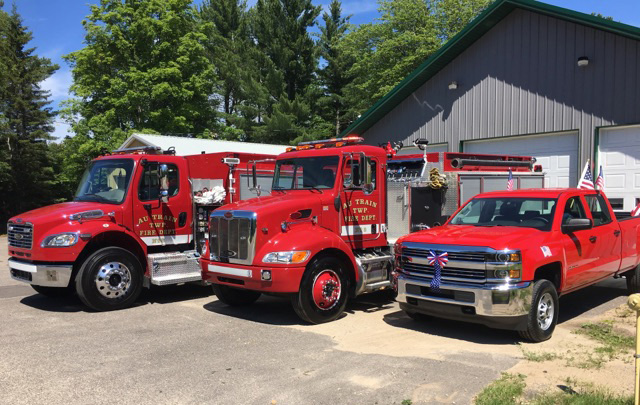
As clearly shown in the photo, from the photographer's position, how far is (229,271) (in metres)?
7.35

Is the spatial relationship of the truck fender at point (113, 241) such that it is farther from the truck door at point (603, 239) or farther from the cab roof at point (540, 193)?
the truck door at point (603, 239)

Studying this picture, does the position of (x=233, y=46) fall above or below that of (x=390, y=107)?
above

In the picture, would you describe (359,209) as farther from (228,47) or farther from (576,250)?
(228,47)

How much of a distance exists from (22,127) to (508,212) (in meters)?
33.3

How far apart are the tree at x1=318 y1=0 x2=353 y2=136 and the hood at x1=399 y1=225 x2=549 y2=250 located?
3031 cm

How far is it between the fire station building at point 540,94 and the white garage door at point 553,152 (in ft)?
0.10

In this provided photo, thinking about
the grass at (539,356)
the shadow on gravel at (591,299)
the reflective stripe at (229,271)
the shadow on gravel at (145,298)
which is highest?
the reflective stripe at (229,271)

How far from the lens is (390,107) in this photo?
64.2ft

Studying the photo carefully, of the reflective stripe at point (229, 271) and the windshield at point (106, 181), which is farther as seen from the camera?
the windshield at point (106, 181)

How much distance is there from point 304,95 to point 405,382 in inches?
1300

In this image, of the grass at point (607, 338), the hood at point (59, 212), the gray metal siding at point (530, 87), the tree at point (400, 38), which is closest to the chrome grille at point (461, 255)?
the grass at point (607, 338)

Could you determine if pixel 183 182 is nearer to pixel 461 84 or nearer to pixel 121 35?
pixel 461 84

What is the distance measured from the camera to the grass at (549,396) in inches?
169

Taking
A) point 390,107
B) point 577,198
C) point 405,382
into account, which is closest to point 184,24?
point 390,107
